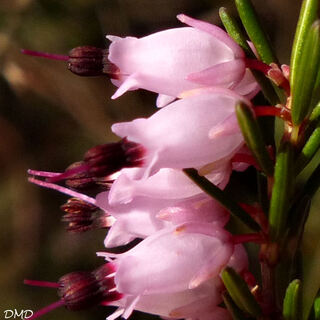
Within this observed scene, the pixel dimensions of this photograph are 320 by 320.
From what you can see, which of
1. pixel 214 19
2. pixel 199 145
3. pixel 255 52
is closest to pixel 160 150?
pixel 199 145

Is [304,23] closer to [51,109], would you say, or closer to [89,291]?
[89,291]

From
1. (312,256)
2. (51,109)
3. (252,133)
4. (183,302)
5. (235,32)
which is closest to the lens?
(252,133)

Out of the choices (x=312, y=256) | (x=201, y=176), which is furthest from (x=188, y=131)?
(x=312, y=256)

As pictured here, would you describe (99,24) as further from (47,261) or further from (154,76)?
(154,76)

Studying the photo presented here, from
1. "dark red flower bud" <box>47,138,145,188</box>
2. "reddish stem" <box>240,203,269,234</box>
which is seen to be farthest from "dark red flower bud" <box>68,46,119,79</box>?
"reddish stem" <box>240,203,269,234</box>

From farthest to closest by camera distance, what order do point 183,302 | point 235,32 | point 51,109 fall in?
point 51,109 → point 235,32 → point 183,302
